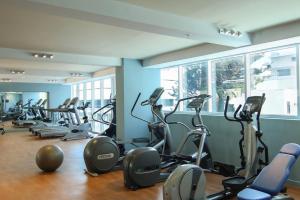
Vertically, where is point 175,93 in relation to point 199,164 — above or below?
above

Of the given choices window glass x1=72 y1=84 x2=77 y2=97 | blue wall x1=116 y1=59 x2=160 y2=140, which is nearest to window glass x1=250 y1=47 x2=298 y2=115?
blue wall x1=116 y1=59 x2=160 y2=140

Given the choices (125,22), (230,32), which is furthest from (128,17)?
(230,32)

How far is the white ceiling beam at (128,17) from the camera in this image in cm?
281

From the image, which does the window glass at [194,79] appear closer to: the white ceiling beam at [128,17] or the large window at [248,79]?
the large window at [248,79]

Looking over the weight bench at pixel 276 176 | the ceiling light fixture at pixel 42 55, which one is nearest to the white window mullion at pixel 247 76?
the weight bench at pixel 276 176

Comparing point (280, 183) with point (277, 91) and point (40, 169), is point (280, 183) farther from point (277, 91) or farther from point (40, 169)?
point (40, 169)

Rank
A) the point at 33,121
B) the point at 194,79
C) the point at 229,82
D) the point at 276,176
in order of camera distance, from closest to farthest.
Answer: the point at 276,176 < the point at 229,82 < the point at 194,79 < the point at 33,121

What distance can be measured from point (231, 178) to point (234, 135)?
139cm

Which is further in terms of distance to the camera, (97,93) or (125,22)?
(97,93)

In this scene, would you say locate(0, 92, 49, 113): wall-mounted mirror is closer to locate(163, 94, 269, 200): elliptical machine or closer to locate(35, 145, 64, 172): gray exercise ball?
locate(35, 145, 64, 172): gray exercise ball

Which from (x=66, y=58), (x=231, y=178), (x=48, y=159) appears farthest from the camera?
(x=66, y=58)

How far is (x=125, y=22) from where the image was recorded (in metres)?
3.31

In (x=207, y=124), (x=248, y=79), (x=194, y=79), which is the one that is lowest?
(x=207, y=124)

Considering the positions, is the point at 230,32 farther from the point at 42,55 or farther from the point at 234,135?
the point at 42,55
